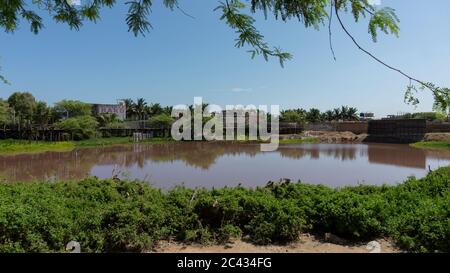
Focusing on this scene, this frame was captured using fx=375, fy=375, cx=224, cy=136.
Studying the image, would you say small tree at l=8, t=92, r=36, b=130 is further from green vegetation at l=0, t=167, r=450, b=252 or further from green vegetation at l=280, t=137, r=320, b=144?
green vegetation at l=0, t=167, r=450, b=252

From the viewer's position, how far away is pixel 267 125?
48156mm

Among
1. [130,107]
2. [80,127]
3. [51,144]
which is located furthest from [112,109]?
[51,144]

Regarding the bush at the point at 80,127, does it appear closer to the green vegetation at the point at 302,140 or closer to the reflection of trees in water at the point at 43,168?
the reflection of trees in water at the point at 43,168

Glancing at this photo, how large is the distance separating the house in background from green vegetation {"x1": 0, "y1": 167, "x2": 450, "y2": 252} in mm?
46975

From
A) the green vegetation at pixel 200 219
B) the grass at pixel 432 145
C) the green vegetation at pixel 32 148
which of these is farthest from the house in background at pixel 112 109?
the green vegetation at pixel 200 219

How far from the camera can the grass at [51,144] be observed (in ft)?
98.7

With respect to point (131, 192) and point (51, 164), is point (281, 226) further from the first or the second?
point (51, 164)

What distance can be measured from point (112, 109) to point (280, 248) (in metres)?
51.1

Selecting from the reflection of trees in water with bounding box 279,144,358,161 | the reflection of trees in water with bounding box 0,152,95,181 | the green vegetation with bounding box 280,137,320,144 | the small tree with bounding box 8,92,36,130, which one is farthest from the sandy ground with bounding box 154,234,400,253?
the small tree with bounding box 8,92,36,130

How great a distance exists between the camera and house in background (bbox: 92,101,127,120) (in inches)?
2048
